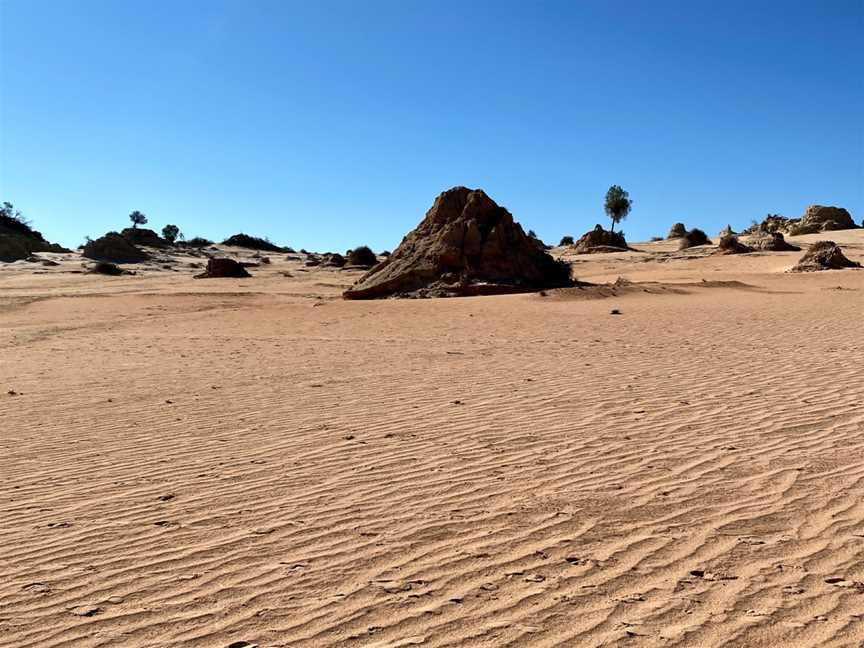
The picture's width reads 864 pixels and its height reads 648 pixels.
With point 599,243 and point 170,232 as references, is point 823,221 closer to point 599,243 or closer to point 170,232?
point 599,243

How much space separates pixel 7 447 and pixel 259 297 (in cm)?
1879

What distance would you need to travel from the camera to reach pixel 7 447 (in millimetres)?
7359

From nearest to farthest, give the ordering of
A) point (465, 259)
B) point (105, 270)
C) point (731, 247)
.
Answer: point (465, 259) → point (105, 270) → point (731, 247)

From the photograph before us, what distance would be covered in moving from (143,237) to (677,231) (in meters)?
36.8

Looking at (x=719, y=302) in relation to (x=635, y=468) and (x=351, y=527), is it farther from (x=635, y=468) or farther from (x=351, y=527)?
(x=351, y=527)

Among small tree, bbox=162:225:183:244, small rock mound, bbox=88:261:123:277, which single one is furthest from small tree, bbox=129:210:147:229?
small rock mound, bbox=88:261:123:277

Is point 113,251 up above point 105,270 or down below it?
above

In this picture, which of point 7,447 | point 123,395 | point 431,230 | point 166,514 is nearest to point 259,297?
point 431,230

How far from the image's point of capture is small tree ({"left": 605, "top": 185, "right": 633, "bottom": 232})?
207ft

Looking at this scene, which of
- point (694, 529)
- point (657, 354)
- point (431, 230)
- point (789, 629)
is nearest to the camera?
point (789, 629)

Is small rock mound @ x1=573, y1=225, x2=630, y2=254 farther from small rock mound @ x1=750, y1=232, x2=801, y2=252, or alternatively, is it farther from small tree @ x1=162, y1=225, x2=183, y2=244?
small tree @ x1=162, y1=225, x2=183, y2=244

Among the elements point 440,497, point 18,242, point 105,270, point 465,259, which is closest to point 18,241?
point 18,242

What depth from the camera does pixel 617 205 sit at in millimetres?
63062

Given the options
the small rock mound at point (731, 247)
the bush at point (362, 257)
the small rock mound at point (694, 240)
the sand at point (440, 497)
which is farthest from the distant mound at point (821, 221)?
the sand at point (440, 497)
